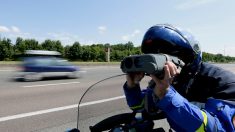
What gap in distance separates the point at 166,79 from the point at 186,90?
1.68ft

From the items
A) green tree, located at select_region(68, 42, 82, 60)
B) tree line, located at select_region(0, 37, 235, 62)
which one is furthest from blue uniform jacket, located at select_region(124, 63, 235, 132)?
green tree, located at select_region(68, 42, 82, 60)

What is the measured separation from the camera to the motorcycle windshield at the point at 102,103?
2.19 m

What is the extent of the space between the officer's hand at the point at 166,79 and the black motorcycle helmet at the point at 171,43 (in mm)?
372

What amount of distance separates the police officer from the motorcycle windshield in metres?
0.09

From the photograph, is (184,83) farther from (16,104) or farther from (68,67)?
(68,67)

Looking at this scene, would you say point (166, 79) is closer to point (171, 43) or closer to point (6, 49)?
point (171, 43)

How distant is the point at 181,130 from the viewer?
1913 millimetres

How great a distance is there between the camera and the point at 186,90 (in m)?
2.20

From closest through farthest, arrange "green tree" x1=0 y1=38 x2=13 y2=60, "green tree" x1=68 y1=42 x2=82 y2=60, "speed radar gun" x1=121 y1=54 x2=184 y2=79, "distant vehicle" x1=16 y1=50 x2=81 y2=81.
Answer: "speed radar gun" x1=121 y1=54 x2=184 y2=79 < "distant vehicle" x1=16 y1=50 x2=81 y2=81 < "green tree" x1=0 y1=38 x2=13 y2=60 < "green tree" x1=68 y1=42 x2=82 y2=60

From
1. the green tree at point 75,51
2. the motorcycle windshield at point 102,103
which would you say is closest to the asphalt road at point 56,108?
the motorcycle windshield at point 102,103

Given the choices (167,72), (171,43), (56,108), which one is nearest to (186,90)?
(171,43)

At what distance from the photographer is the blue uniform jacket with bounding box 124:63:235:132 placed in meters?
1.78

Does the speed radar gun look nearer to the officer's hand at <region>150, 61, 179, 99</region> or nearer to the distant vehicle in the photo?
the officer's hand at <region>150, 61, 179, 99</region>

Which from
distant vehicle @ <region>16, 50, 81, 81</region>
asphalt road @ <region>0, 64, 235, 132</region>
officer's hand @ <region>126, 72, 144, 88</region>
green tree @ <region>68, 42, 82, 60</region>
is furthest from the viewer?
green tree @ <region>68, 42, 82, 60</region>
